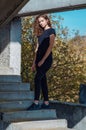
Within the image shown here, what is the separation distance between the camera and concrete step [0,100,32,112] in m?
7.00

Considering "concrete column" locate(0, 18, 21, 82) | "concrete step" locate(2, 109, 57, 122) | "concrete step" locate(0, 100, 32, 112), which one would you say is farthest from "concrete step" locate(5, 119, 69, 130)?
"concrete column" locate(0, 18, 21, 82)

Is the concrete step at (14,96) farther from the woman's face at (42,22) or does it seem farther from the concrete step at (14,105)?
the woman's face at (42,22)

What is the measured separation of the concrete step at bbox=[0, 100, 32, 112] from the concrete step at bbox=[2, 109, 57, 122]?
0.43 metres

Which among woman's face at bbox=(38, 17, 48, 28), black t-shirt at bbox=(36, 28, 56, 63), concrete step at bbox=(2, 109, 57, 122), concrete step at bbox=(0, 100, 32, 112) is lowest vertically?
concrete step at bbox=(0, 100, 32, 112)

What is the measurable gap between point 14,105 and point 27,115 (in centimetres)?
60

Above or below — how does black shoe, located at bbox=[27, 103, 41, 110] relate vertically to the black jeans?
below

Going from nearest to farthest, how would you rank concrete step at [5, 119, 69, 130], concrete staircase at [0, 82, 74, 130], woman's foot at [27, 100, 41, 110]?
concrete step at [5, 119, 69, 130]
concrete staircase at [0, 82, 74, 130]
woman's foot at [27, 100, 41, 110]

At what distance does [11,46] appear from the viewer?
1023 cm

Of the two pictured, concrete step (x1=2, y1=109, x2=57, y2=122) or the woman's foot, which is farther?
the woman's foot

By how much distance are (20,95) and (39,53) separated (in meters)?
1.42

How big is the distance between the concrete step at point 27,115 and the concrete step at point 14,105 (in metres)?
0.43

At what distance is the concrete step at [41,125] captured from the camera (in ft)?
19.9

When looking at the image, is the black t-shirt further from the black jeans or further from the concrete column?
the concrete column

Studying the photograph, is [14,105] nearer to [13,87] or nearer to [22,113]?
[22,113]
